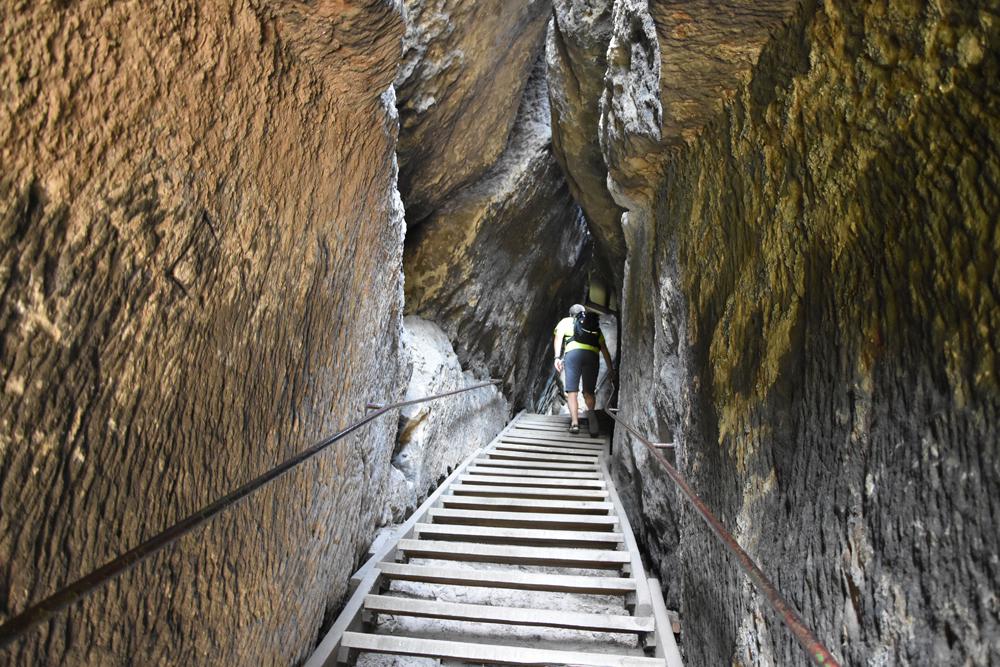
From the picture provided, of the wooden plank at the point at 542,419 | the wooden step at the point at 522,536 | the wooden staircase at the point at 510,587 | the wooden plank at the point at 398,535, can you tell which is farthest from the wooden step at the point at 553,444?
the wooden step at the point at 522,536

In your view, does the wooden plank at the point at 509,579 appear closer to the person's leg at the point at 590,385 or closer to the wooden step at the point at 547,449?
the wooden step at the point at 547,449

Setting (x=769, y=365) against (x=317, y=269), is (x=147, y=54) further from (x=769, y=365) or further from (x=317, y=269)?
(x=769, y=365)

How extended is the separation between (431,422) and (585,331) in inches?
127

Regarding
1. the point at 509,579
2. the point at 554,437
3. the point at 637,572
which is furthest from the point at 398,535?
the point at 554,437

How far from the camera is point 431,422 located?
541cm

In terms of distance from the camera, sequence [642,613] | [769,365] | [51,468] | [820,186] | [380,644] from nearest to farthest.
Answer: [51,468]
[820,186]
[769,365]
[380,644]
[642,613]

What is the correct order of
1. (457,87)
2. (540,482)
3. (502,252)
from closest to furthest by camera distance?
(457,87) < (540,482) < (502,252)

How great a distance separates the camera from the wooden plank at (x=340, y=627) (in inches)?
108

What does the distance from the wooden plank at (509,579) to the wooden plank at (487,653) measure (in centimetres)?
55

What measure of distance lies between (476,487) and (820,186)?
13.3ft

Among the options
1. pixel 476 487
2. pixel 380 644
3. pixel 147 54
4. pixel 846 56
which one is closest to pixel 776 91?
pixel 846 56

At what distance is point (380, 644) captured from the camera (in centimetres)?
285

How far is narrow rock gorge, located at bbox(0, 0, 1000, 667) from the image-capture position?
112cm

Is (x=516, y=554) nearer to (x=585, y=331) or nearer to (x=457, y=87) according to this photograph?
(x=457, y=87)
